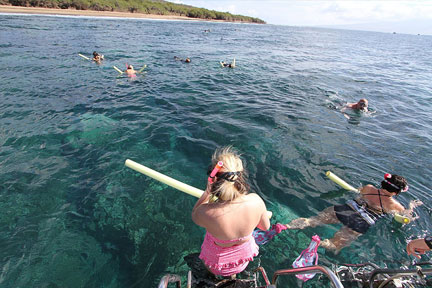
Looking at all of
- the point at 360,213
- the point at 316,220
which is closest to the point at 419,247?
the point at 360,213

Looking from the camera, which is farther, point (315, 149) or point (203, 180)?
point (315, 149)

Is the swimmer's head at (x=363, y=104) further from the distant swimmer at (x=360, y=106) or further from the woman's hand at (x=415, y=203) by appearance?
the woman's hand at (x=415, y=203)

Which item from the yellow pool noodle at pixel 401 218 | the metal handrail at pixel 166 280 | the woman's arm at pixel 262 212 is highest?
the woman's arm at pixel 262 212

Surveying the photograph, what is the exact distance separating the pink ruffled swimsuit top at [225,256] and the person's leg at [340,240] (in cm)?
231

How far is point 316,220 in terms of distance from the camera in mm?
4758

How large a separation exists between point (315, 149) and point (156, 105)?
22.5 ft

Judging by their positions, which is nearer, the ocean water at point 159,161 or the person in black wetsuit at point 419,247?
the person in black wetsuit at point 419,247

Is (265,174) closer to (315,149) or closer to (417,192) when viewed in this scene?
(315,149)

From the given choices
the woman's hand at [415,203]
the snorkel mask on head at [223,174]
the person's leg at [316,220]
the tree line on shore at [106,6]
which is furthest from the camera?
the tree line on shore at [106,6]

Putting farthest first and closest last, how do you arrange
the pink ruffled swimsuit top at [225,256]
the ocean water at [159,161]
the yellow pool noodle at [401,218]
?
the yellow pool noodle at [401,218] < the ocean water at [159,161] < the pink ruffled swimsuit top at [225,256]

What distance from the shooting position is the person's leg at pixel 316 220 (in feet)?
15.1

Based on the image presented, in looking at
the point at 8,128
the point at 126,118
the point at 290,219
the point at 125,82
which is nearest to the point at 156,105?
the point at 126,118

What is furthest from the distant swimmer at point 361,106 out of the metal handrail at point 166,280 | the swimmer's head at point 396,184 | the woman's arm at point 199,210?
the metal handrail at point 166,280

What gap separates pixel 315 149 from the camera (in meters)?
7.22
